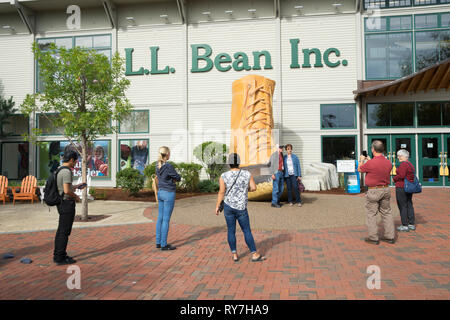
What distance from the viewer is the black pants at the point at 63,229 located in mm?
4820

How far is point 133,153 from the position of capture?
1745cm

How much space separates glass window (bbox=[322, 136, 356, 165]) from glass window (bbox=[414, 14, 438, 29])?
6.29 meters

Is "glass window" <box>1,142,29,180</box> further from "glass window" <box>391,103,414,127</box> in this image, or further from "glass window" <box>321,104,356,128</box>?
"glass window" <box>391,103,414,127</box>

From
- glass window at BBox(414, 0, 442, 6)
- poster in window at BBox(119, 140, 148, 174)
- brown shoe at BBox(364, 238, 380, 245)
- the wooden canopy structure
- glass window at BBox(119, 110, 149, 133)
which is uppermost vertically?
glass window at BBox(414, 0, 442, 6)

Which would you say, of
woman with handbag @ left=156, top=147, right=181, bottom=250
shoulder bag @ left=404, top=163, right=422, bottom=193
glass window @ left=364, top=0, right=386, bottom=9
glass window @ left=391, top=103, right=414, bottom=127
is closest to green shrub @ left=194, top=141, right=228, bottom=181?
glass window @ left=391, top=103, right=414, bottom=127

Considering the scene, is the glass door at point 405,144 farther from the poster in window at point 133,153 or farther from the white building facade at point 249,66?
the poster in window at point 133,153

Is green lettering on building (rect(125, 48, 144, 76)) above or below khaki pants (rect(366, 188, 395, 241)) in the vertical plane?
above

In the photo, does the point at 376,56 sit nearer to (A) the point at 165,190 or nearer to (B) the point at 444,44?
(B) the point at 444,44

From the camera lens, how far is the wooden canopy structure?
13670 millimetres

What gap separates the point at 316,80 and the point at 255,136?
656 centimetres

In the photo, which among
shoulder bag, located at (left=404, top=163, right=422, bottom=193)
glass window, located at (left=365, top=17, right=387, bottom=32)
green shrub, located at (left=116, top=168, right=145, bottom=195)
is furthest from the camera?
glass window, located at (left=365, top=17, right=387, bottom=32)

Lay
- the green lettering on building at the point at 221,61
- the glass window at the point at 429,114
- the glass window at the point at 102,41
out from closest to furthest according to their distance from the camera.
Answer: the glass window at the point at 429,114 < the green lettering on building at the point at 221,61 < the glass window at the point at 102,41

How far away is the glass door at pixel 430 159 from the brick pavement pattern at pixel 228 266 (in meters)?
9.90

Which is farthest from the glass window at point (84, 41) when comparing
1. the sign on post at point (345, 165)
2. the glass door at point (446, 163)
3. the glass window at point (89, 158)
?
the glass door at point (446, 163)
